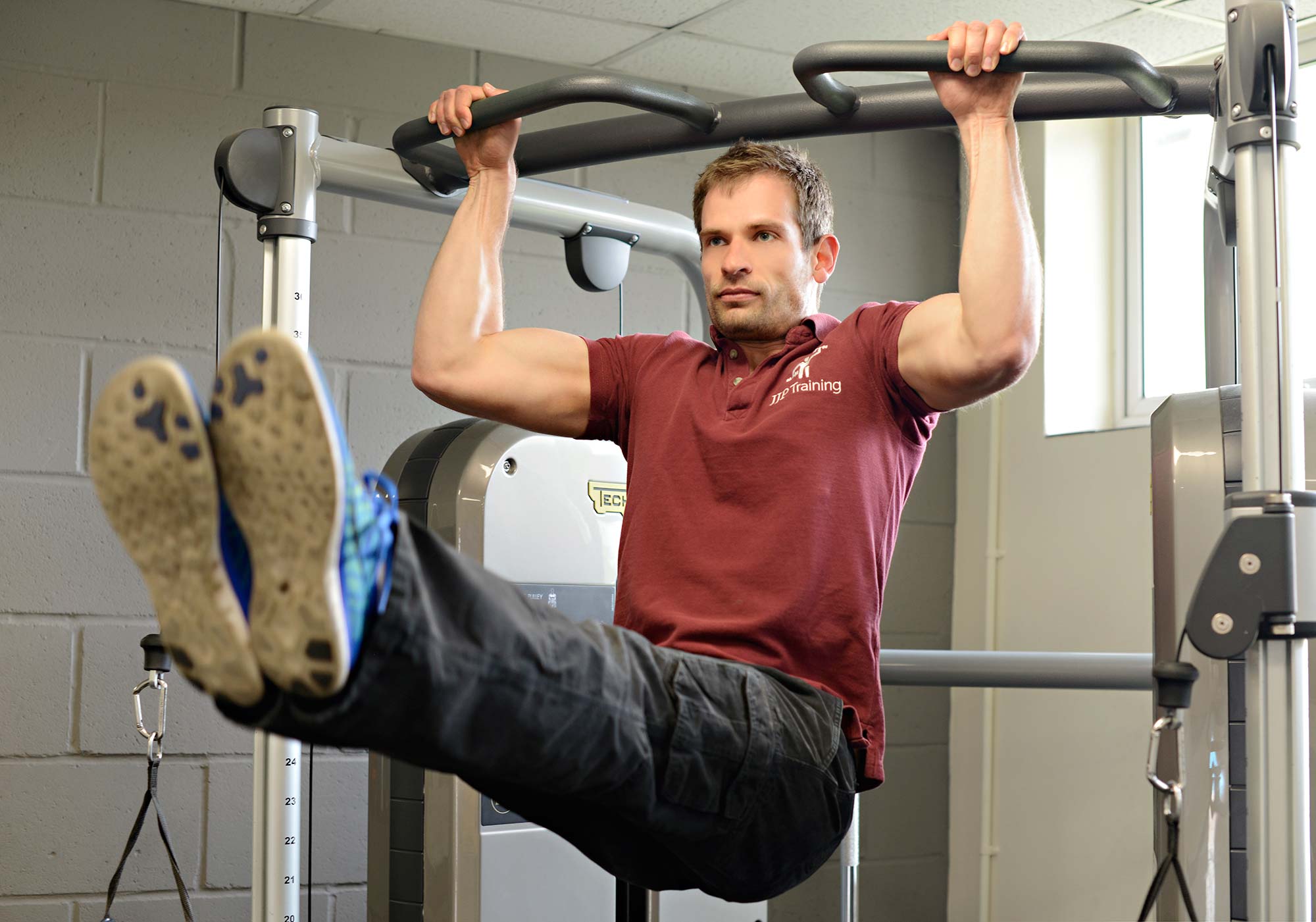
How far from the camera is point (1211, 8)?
2752 millimetres

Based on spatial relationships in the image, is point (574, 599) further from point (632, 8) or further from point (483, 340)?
point (632, 8)

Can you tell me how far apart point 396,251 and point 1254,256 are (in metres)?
1.95

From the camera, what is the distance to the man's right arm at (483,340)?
5.86 feet

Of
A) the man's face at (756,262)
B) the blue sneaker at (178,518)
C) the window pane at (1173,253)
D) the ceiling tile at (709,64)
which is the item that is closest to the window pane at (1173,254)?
the window pane at (1173,253)

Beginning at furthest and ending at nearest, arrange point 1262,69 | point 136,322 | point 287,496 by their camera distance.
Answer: point 136,322 → point 1262,69 → point 287,496

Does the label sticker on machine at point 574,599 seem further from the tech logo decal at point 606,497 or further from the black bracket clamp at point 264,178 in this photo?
the black bracket clamp at point 264,178

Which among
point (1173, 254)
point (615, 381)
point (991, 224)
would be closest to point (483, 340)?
point (615, 381)

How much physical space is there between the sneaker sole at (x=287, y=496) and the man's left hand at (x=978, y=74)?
0.83 meters

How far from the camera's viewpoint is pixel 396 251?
2.88 metres

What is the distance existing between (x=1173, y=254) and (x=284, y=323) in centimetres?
225

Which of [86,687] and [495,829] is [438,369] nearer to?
[495,829]

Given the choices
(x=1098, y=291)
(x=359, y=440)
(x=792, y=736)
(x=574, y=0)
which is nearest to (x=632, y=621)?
(x=792, y=736)

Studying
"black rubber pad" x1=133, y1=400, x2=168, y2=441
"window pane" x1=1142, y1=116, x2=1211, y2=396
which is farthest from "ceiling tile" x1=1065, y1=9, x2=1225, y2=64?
"black rubber pad" x1=133, y1=400, x2=168, y2=441

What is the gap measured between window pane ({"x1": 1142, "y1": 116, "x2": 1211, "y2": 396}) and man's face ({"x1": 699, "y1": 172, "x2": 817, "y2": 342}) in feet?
5.94
